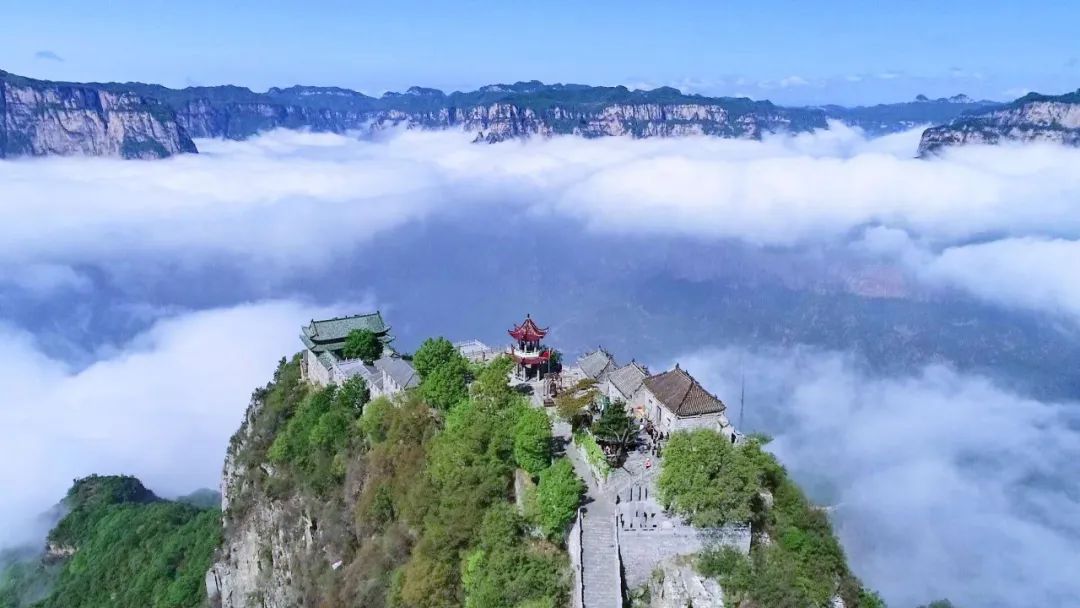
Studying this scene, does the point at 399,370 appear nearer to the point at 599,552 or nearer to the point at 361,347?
the point at 361,347

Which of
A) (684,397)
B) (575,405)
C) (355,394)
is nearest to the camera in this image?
(684,397)

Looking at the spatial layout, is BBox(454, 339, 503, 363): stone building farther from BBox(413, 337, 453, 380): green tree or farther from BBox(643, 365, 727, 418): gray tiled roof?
BBox(643, 365, 727, 418): gray tiled roof

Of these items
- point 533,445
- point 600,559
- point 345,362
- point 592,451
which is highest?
point 533,445

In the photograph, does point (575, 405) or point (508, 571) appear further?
point (575, 405)

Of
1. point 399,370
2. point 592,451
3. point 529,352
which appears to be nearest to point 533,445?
point 592,451

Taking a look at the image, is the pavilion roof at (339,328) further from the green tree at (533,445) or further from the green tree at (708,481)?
the green tree at (708,481)

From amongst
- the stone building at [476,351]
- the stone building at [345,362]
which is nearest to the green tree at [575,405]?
the stone building at [345,362]

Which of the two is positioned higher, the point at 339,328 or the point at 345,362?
the point at 339,328
